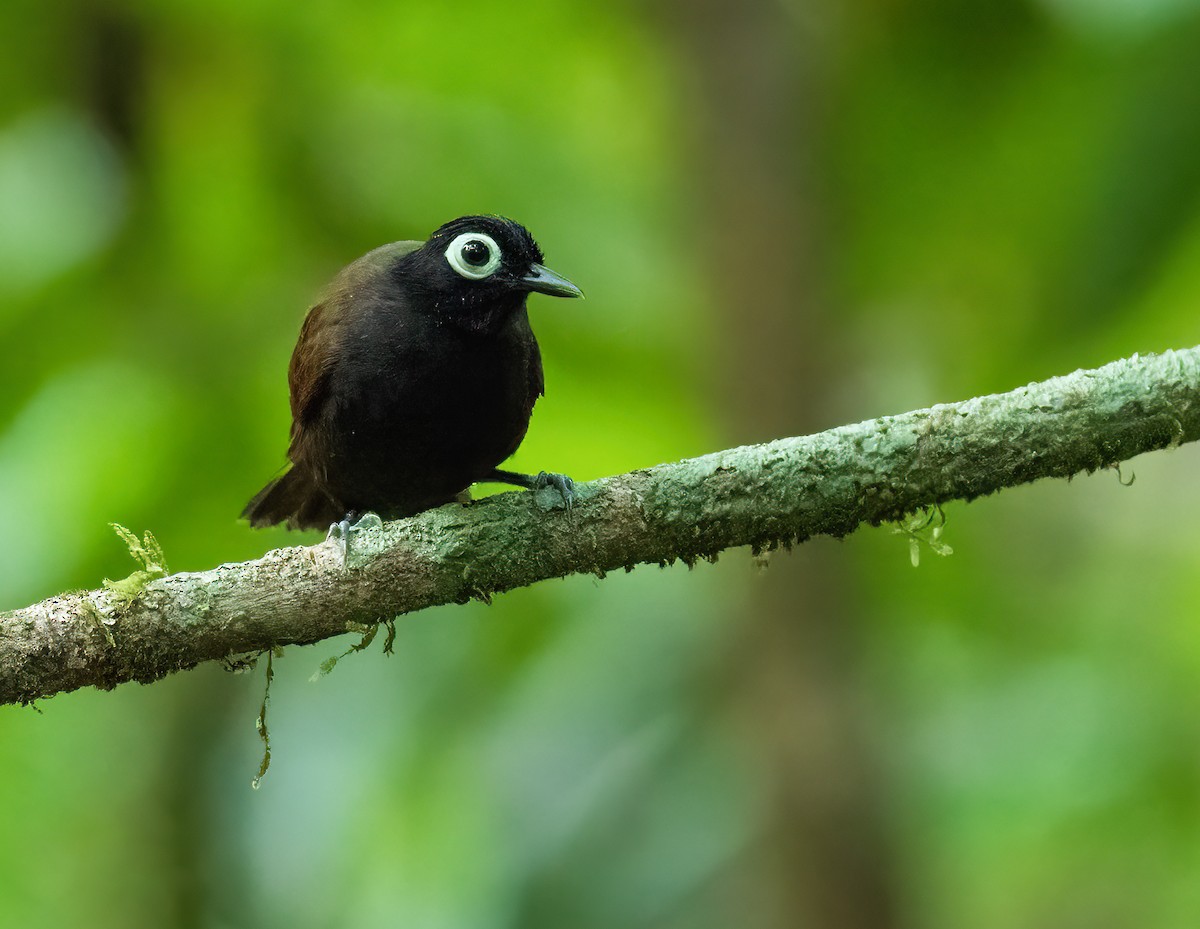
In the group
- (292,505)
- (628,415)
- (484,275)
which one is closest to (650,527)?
(484,275)

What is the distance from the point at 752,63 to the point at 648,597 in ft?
8.58

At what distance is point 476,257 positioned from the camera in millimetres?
3721

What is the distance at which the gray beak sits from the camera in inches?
145

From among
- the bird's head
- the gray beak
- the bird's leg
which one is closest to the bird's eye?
the bird's head

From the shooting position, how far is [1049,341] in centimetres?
517

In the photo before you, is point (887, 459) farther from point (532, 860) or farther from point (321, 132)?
point (321, 132)

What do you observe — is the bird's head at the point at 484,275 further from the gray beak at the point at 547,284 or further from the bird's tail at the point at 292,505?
the bird's tail at the point at 292,505

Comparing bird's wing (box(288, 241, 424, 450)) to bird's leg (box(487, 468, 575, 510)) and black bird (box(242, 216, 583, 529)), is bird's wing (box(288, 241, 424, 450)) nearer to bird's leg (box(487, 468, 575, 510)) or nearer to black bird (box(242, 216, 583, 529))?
black bird (box(242, 216, 583, 529))

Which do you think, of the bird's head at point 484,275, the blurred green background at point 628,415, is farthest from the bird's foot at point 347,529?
the blurred green background at point 628,415

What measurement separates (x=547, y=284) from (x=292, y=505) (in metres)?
1.41

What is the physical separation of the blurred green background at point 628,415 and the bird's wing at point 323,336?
1172mm

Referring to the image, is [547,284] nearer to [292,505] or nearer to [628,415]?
[292,505]

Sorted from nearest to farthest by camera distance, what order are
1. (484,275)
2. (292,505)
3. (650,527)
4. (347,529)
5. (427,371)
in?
(650,527) → (347,529) → (427,371) → (484,275) → (292,505)

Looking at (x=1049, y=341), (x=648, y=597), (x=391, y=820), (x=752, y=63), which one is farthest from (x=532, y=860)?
(x=752, y=63)
